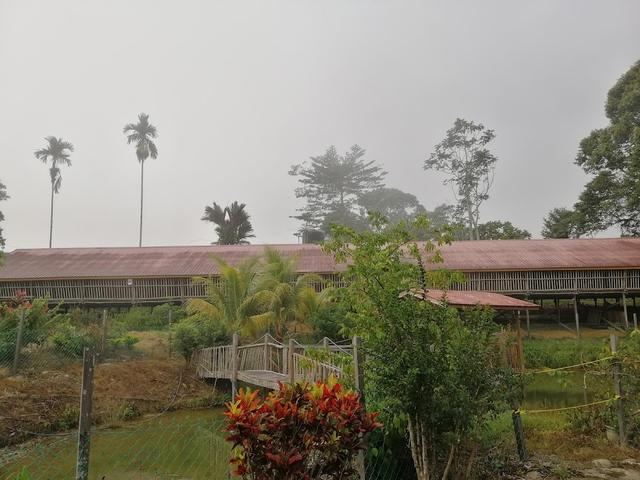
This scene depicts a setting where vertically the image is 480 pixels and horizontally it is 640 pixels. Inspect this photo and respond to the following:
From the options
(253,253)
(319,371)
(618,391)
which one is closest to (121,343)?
(319,371)

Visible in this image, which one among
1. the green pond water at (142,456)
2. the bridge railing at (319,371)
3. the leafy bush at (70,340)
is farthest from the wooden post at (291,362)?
the leafy bush at (70,340)

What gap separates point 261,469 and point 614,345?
5.47m

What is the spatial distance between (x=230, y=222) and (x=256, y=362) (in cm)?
2231

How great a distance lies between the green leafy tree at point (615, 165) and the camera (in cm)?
2197

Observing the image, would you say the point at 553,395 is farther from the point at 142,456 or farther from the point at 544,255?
the point at 544,255

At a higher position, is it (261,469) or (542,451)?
(261,469)

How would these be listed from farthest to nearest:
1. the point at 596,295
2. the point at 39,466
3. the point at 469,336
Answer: the point at 596,295
the point at 39,466
the point at 469,336

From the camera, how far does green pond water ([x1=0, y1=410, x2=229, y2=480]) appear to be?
7155 mm

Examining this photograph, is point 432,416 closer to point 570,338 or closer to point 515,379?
point 515,379

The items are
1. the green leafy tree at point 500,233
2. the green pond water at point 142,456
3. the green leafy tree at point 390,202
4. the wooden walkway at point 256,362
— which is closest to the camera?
the green pond water at point 142,456

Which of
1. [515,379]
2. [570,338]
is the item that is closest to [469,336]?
[515,379]

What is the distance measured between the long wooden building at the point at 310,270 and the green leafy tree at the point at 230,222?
7.38 m

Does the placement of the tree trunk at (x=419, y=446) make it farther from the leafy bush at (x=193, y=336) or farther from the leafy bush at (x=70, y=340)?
the leafy bush at (x=193, y=336)

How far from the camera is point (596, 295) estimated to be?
22188 millimetres
